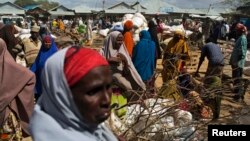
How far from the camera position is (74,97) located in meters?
1.40

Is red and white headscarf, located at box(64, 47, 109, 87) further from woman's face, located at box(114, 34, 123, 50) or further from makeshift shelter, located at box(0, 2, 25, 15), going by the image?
makeshift shelter, located at box(0, 2, 25, 15)

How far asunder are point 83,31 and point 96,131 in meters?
19.6

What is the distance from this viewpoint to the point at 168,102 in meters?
3.50

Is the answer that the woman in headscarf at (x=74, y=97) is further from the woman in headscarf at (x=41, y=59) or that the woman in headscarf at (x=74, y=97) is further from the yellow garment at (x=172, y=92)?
the woman in headscarf at (x=41, y=59)

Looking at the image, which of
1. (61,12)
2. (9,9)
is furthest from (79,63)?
(9,9)

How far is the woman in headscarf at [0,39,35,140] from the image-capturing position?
3188mm

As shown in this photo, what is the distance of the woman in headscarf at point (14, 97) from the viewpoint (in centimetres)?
319

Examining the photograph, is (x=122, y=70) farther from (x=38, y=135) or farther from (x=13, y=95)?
(x=38, y=135)

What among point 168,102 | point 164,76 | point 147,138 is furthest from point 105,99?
point 164,76

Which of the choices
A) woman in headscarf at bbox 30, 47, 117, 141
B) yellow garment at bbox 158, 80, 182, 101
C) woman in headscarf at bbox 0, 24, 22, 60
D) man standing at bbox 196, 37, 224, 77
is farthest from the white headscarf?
woman in headscarf at bbox 30, 47, 117, 141

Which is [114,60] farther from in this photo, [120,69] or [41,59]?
[41,59]

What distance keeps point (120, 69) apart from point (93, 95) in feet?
10.9

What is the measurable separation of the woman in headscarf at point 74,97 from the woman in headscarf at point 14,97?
72.0 inches

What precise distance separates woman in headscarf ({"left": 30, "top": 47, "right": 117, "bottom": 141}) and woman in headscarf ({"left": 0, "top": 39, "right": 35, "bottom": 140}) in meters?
1.83
